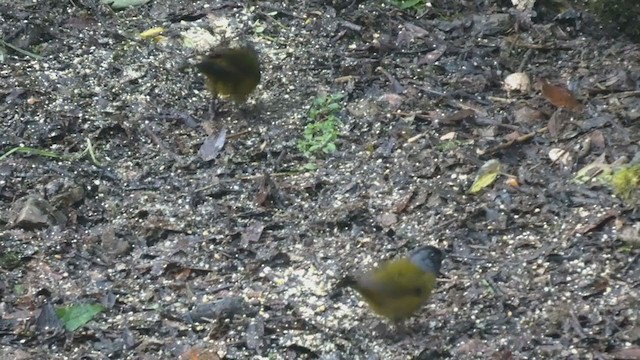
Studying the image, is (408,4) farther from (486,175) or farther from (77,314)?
(77,314)

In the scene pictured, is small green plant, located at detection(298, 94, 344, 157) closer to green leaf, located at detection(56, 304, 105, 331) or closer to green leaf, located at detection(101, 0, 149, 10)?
green leaf, located at detection(56, 304, 105, 331)

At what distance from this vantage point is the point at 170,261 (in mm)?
4016

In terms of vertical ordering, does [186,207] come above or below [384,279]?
below

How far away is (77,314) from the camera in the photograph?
12.3ft

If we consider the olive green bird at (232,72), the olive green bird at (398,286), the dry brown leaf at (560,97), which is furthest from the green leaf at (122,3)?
the olive green bird at (398,286)

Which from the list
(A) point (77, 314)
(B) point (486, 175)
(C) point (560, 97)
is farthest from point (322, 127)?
(A) point (77, 314)

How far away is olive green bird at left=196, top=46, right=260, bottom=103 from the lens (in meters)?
4.88

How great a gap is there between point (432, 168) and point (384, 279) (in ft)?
3.25

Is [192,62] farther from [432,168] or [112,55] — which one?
[432,168]

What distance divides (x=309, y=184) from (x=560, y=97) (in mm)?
1326

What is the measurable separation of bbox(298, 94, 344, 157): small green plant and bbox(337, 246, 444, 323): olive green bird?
1.19 meters

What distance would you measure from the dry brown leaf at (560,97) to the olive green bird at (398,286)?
140cm

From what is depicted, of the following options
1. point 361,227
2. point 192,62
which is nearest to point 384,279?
point 361,227

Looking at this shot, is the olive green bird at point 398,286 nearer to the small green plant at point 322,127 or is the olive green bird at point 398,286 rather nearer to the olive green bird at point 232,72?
the small green plant at point 322,127
